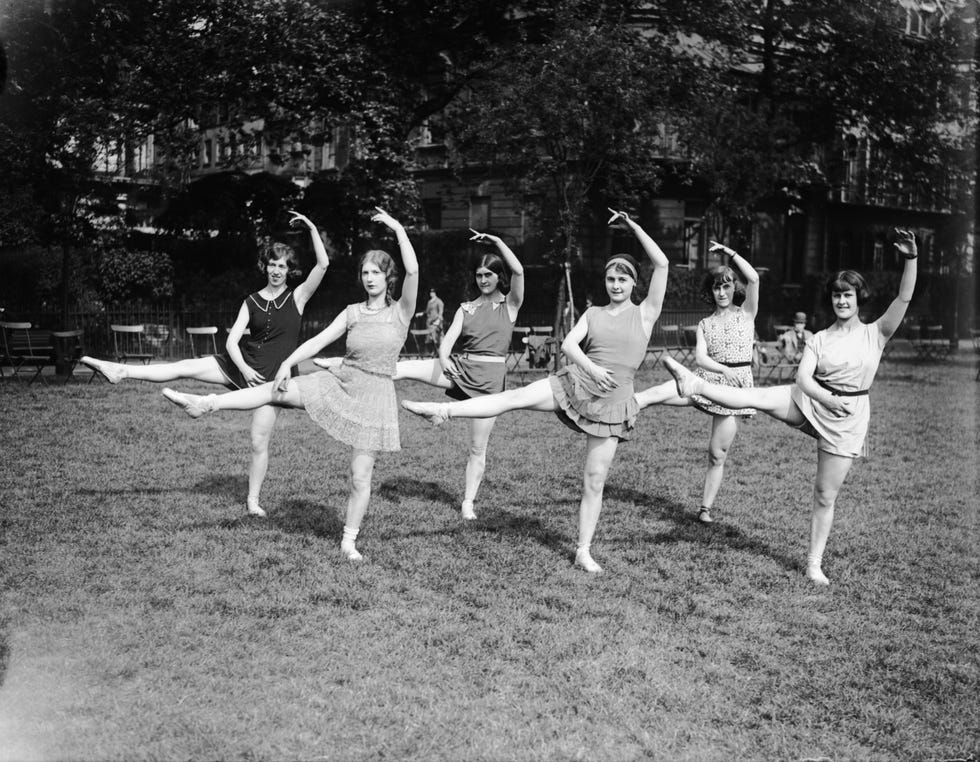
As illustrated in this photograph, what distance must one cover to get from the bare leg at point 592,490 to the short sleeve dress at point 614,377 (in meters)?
0.10

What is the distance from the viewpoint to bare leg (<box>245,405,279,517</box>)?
829 centimetres

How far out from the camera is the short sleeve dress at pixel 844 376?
6.84 meters

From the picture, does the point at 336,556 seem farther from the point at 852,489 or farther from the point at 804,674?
the point at 852,489

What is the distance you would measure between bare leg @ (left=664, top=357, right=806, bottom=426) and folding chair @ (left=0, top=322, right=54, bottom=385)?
15.5 meters

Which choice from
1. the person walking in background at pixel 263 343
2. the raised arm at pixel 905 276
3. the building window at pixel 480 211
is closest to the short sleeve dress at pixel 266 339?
the person walking in background at pixel 263 343

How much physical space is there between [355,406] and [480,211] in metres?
31.4

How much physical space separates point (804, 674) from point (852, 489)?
5.65m

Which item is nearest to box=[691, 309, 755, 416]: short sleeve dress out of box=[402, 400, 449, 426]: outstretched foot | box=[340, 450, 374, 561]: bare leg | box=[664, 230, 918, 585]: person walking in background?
box=[664, 230, 918, 585]: person walking in background

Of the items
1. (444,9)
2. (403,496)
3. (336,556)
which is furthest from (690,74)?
(336,556)

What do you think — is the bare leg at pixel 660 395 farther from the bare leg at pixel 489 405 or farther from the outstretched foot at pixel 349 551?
the outstretched foot at pixel 349 551

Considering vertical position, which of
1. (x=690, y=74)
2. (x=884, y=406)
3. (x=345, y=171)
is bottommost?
(x=884, y=406)

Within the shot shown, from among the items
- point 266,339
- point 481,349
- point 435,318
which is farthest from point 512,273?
point 435,318

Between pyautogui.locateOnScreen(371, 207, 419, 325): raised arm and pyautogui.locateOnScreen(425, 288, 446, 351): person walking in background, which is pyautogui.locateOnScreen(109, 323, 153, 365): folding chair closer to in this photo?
pyautogui.locateOnScreen(425, 288, 446, 351): person walking in background

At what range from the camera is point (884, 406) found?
18.1 meters
